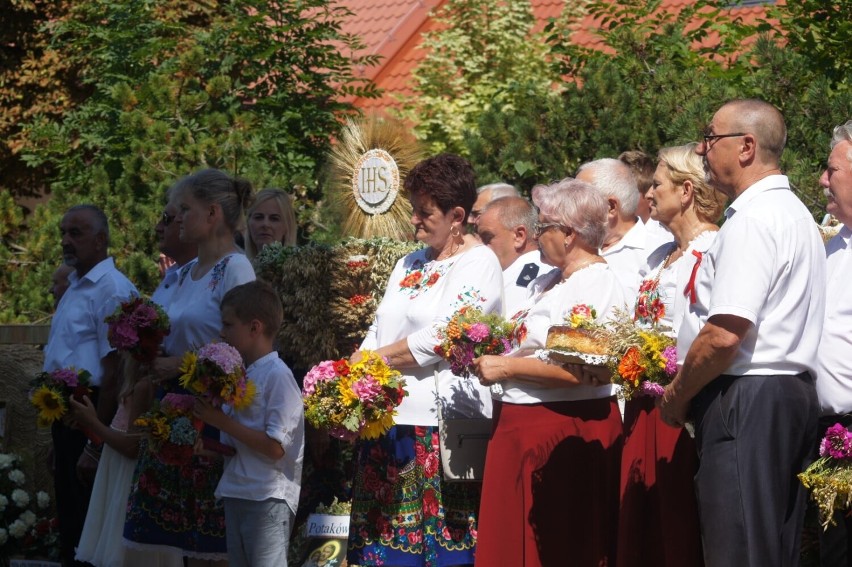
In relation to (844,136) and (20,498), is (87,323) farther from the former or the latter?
(844,136)

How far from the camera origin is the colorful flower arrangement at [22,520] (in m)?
7.44

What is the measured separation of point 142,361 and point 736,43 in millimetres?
5009

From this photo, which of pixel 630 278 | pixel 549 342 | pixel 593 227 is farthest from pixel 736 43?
pixel 549 342

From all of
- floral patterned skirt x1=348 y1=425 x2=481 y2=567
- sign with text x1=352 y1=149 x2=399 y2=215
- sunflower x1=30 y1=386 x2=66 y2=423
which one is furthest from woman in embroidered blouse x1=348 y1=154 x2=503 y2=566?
sunflower x1=30 y1=386 x2=66 y2=423

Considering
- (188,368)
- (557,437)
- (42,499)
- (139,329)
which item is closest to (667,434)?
(557,437)

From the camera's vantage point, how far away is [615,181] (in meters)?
5.82

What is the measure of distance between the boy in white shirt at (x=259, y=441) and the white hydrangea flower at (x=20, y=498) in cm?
293

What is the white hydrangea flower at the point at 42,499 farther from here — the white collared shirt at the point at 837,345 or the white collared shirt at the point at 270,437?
the white collared shirt at the point at 837,345

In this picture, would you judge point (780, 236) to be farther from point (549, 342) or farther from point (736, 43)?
point (736, 43)


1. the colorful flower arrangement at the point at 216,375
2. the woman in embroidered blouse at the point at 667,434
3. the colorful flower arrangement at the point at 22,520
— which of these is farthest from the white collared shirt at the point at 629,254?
the colorful flower arrangement at the point at 22,520

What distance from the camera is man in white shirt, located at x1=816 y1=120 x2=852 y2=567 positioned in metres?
4.18

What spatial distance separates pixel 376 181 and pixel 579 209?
2.35 m

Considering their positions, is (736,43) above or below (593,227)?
above

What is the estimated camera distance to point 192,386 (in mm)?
4887
